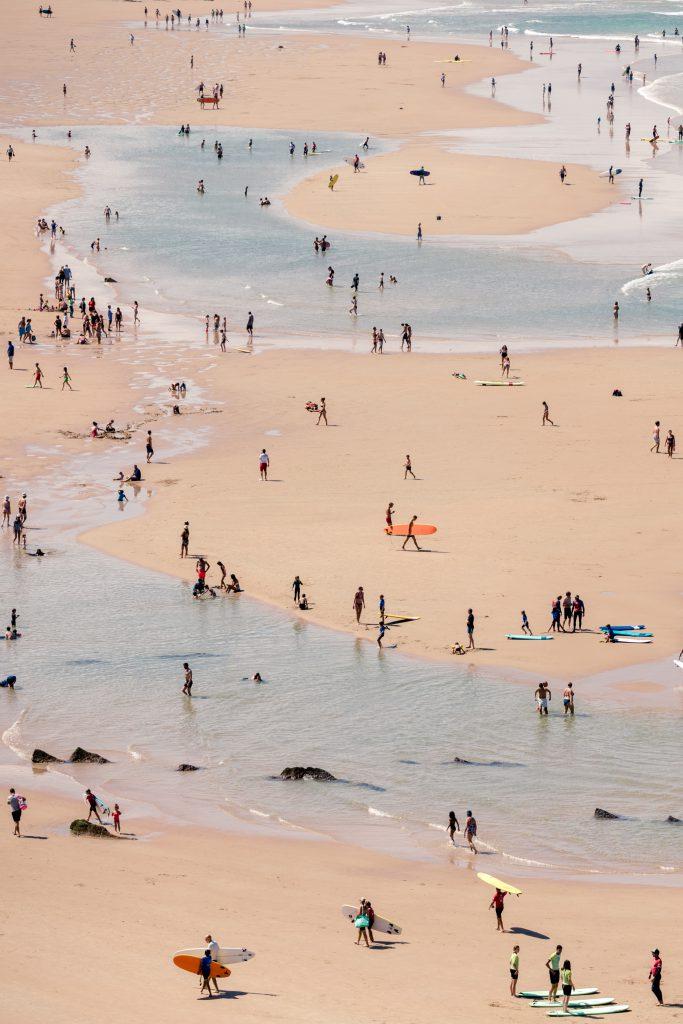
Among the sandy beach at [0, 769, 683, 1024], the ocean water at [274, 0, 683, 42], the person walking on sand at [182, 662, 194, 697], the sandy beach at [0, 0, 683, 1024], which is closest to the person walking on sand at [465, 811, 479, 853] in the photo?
the sandy beach at [0, 0, 683, 1024]

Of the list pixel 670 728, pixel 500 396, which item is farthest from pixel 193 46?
pixel 670 728

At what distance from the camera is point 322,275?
7156cm

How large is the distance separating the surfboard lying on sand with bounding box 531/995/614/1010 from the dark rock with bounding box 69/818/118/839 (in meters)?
9.00

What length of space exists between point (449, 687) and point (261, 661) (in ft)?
14.7

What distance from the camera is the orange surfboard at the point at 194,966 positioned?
21.2m

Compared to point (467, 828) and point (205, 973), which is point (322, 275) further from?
point (205, 973)

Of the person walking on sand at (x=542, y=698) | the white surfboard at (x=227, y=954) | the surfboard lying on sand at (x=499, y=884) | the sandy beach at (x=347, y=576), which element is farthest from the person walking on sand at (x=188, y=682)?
the white surfboard at (x=227, y=954)

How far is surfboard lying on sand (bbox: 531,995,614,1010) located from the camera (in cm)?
2088

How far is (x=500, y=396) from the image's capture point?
54281mm

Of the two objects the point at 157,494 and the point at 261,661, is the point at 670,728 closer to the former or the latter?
the point at 261,661

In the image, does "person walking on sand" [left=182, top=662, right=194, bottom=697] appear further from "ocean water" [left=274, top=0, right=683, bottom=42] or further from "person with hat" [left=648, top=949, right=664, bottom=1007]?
"ocean water" [left=274, top=0, right=683, bottom=42]

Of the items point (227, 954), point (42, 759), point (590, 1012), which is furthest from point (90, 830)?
point (590, 1012)

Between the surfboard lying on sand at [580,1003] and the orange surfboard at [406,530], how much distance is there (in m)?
20.8

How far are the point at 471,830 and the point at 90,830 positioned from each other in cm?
668
